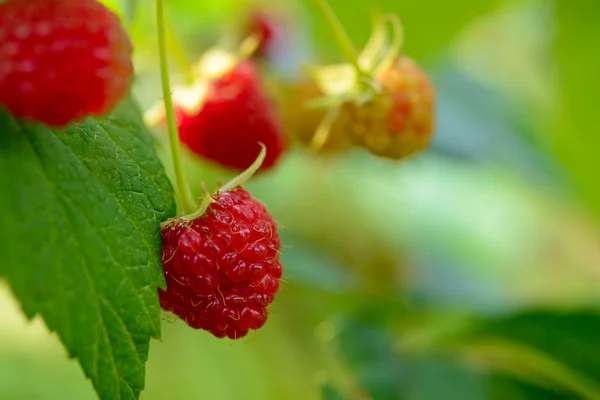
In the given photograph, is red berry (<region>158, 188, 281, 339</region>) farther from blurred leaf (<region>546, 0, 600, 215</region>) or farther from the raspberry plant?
blurred leaf (<region>546, 0, 600, 215</region>)

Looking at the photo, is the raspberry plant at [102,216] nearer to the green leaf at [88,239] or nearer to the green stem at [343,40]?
the green leaf at [88,239]

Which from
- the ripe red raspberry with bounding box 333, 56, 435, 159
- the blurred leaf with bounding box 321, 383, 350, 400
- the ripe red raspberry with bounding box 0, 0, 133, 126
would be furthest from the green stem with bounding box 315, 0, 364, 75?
the blurred leaf with bounding box 321, 383, 350, 400

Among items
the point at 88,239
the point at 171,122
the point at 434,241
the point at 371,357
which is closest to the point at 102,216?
the point at 88,239

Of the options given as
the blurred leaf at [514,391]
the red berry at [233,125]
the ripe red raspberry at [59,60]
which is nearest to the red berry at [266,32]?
the red berry at [233,125]

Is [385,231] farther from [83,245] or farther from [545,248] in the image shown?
[83,245]

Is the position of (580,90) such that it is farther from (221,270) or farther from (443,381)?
(221,270)
